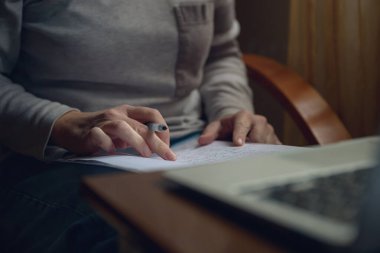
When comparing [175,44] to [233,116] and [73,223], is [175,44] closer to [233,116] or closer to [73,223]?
[233,116]

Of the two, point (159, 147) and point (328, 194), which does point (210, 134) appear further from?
point (328, 194)

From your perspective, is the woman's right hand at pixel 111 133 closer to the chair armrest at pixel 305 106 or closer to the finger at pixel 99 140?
the finger at pixel 99 140

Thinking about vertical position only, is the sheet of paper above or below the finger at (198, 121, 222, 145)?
above

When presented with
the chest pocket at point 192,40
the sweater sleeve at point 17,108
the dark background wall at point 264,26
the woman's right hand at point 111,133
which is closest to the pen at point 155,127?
the woman's right hand at point 111,133

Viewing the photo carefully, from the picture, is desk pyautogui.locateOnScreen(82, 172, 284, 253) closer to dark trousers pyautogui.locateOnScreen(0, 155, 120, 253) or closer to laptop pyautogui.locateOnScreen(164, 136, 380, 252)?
laptop pyautogui.locateOnScreen(164, 136, 380, 252)

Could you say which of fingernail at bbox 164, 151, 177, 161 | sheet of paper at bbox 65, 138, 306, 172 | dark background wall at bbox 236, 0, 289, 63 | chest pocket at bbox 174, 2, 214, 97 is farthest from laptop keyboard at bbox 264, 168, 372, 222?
dark background wall at bbox 236, 0, 289, 63

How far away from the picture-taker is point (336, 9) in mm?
1353

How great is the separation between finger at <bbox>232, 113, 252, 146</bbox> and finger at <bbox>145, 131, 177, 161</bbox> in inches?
6.4

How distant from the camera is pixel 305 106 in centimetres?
119

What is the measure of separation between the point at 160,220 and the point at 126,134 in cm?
41

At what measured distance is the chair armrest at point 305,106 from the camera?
1.17m

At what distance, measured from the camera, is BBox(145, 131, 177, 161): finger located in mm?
824

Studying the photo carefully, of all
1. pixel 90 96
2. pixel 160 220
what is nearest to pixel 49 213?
pixel 90 96

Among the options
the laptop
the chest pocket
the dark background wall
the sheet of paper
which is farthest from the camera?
the dark background wall
